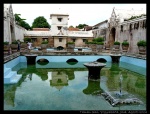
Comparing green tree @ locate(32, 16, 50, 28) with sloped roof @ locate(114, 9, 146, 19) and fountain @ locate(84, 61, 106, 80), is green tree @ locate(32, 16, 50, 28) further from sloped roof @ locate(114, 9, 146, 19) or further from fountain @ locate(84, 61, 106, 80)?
fountain @ locate(84, 61, 106, 80)

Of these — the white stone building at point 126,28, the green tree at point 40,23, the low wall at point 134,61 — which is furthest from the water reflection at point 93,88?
the green tree at point 40,23

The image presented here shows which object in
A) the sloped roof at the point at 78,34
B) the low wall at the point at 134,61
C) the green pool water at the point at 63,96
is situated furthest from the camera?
the sloped roof at the point at 78,34

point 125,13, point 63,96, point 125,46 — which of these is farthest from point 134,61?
point 125,13

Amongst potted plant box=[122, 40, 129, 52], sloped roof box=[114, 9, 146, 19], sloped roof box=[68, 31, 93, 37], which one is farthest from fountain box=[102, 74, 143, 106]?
sloped roof box=[68, 31, 93, 37]

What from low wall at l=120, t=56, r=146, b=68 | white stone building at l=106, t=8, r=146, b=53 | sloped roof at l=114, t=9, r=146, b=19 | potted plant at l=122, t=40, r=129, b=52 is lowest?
low wall at l=120, t=56, r=146, b=68

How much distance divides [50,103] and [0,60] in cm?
396

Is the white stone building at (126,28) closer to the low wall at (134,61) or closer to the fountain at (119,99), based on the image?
the low wall at (134,61)

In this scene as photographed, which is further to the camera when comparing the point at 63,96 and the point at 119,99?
the point at 63,96

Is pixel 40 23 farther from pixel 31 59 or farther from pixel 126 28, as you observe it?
pixel 31 59

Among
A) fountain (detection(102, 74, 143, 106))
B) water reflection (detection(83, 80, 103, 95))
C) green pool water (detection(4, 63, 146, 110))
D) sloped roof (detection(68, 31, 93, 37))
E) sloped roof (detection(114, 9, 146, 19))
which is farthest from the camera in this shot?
sloped roof (detection(68, 31, 93, 37))

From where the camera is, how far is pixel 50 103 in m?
5.66

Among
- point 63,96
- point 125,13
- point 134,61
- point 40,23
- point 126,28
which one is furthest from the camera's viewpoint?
point 40,23

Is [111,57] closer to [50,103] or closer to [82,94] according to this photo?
[82,94]

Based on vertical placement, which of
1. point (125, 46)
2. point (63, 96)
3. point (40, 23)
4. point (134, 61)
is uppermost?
point (40, 23)
